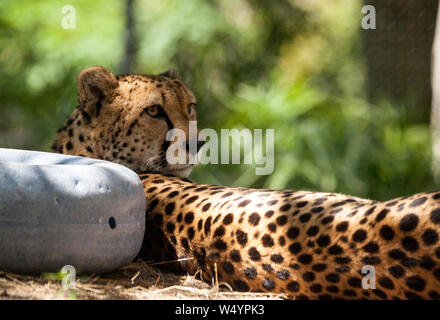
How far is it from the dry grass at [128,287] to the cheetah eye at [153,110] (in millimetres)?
975

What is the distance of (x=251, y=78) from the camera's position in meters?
12.3

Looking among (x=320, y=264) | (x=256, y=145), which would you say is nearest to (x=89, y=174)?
(x=320, y=264)

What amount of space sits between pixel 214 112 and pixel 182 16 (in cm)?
548

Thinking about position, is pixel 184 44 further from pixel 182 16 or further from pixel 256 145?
pixel 256 145

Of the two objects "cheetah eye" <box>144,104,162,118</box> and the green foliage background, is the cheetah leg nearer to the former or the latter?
"cheetah eye" <box>144,104,162,118</box>

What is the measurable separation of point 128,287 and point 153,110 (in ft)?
4.40

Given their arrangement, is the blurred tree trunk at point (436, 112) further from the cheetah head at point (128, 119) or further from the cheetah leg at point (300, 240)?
the cheetah leg at point (300, 240)

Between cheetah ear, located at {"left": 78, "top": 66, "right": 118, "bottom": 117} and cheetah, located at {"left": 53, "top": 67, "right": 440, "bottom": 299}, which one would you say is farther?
cheetah ear, located at {"left": 78, "top": 66, "right": 118, "bottom": 117}

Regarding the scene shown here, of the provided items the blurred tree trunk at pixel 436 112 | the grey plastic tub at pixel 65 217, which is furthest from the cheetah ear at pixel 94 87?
the blurred tree trunk at pixel 436 112

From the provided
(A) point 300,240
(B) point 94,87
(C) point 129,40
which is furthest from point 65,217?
(C) point 129,40

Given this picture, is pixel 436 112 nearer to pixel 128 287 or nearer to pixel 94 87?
pixel 94 87

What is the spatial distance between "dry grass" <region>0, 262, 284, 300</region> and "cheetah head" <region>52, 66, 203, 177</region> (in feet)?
2.63

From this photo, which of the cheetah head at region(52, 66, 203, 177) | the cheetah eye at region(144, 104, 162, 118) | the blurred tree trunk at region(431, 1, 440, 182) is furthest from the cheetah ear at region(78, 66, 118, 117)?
the blurred tree trunk at region(431, 1, 440, 182)

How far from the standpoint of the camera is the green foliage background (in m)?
6.80
